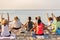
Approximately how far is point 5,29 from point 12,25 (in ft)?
0.76

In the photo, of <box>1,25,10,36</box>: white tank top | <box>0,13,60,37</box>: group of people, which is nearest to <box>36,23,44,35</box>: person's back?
<box>0,13,60,37</box>: group of people

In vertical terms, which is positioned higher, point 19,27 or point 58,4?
point 58,4

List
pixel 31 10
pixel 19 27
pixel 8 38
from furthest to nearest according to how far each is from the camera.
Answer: pixel 31 10, pixel 19 27, pixel 8 38

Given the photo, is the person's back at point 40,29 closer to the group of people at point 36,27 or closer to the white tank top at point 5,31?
the group of people at point 36,27

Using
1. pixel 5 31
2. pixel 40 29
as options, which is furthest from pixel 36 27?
pixel 5 31

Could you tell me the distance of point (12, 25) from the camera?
65.2 inches

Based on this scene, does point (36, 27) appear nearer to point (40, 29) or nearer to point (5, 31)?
point (40, 29)

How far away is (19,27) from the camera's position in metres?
1.64

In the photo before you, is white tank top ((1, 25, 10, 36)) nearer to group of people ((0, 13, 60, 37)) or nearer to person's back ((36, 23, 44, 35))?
group of people ((0, 13, 60, 37))

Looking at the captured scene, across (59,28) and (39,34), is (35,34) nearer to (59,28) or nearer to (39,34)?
(39,34)

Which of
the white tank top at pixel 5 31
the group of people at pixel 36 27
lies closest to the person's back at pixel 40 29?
the group of people at pixel 36 27

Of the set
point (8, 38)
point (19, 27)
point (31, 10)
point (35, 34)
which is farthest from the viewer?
point (31, 10)

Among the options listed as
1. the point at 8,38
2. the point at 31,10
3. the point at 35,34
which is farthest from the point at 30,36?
the point at 31,10

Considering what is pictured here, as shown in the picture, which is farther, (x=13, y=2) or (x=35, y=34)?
(x=13, y=2)
